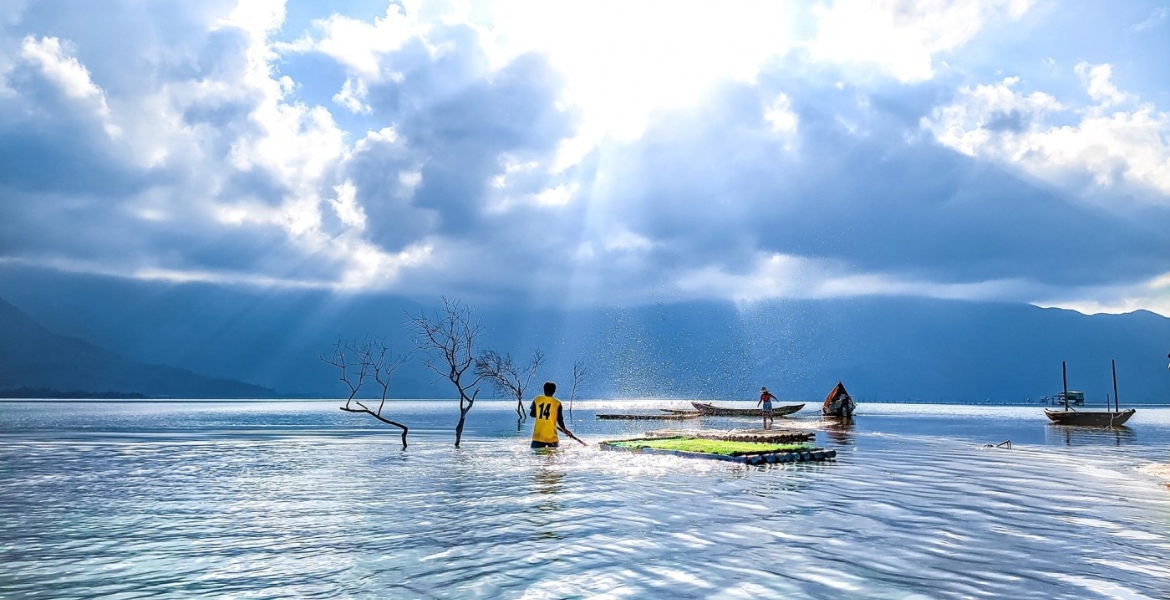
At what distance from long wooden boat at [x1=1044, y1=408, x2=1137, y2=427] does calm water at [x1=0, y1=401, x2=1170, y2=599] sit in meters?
59.0

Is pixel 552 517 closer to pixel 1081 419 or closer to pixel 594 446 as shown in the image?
pixel 594 446

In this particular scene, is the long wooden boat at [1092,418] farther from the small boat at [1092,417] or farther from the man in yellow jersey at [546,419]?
the man in yellow jersey at [546,419]

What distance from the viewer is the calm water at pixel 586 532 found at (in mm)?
9406

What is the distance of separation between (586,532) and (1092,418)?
8335 cm

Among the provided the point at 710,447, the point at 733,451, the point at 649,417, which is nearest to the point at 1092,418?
the point at 649,417

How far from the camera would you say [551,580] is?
377 inches

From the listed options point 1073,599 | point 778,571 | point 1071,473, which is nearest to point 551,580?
point 778,571

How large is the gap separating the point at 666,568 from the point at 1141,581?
6589 mm

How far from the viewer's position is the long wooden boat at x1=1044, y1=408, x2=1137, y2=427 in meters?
71.7

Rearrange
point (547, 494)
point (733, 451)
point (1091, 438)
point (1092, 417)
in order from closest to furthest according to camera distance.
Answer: point (547, 494), point (733, 451), point (1091, 438), point (1092, 417)

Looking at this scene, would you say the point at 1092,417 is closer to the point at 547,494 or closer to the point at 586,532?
the point at 547,494

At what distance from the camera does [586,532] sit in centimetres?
1295

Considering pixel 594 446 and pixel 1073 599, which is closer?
pixel 1073 599

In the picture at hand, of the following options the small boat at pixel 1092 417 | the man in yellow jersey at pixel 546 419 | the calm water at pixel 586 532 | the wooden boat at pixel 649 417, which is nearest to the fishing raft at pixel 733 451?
the calm water at pixel 586 532
